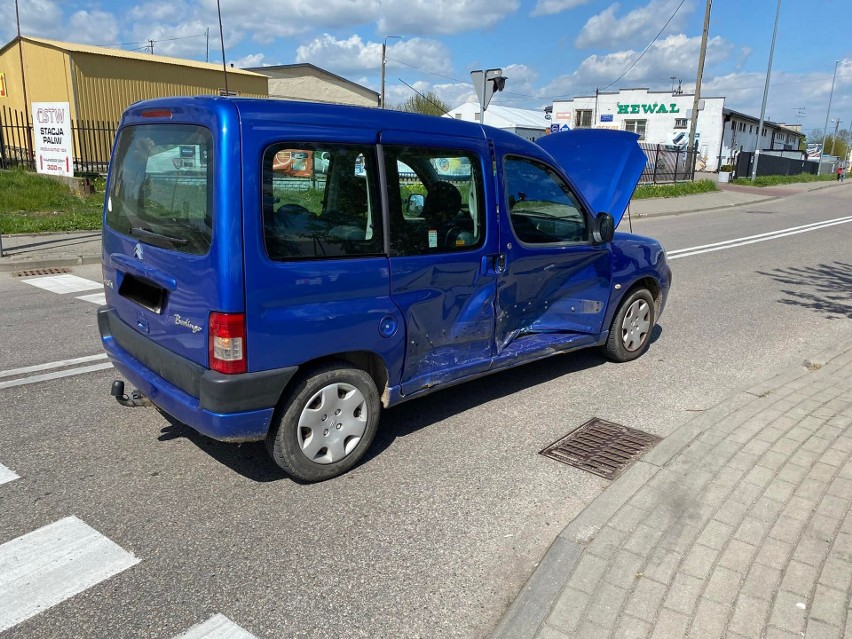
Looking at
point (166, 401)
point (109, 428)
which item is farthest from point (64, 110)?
point (166, 401)

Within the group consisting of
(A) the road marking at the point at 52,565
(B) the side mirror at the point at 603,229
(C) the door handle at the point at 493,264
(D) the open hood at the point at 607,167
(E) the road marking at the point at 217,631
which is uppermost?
(D) the open hood at the point at 607,167

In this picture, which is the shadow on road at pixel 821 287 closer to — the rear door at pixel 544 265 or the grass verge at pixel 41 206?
the rear door at pixel 544 265

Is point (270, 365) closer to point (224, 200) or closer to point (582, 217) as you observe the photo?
point (224, 200)

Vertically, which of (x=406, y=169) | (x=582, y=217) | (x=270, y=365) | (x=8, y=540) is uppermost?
(x=406, y=169)

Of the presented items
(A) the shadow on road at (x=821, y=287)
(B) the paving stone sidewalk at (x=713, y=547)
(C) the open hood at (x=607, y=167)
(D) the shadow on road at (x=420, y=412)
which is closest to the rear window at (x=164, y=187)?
(D) the shadow on road at (x=420, y=412)

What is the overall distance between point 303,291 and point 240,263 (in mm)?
350

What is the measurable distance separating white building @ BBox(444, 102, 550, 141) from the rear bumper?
49997 mm

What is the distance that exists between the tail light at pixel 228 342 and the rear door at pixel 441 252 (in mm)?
914

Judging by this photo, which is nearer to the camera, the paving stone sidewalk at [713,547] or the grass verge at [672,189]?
the paving stone sidewalk at [713,547]

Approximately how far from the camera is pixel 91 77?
72.2 feet

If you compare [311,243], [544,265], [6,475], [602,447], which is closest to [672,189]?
[544,265]

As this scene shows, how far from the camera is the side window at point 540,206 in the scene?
175 inches

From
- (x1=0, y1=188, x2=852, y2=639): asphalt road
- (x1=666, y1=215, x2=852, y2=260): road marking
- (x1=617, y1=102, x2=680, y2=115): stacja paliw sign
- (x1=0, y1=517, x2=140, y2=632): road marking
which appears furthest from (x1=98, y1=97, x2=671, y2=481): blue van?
(x1=617, y1=102, x2=680, y2=115): stacja paliw sign

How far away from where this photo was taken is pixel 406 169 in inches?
147
